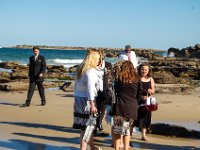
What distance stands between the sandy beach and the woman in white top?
52.4 inches

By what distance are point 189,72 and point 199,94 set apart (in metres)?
12.8

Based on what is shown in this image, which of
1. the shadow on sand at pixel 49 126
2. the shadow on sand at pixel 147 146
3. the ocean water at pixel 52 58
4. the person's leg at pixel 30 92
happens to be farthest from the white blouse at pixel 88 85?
the ocean water at pixel 52 58

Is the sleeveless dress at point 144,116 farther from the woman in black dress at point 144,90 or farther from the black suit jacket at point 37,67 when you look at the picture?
the black suit jacket at point 37,67

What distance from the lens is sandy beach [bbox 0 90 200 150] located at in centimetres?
813

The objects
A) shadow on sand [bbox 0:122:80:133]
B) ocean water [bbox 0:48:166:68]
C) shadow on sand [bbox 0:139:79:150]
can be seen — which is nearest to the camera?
shadow on sand [bbox 0:139:79:150]

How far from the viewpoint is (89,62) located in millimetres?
6613

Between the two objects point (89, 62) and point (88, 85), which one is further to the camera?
point (89, 62)

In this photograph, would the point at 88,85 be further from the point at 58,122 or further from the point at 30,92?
the point at 30,92

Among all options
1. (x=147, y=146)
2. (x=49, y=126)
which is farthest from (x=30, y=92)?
(x=147, y=146)

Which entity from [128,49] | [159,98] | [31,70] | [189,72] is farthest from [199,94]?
[189,72]

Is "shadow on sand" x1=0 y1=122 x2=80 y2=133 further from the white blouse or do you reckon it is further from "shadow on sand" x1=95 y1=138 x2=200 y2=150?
the white blouse

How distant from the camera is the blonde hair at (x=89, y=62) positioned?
6.57 metres

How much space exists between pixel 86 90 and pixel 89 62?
0.40m

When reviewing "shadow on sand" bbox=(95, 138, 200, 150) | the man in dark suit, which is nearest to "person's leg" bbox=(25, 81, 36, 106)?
the man in dark suit
